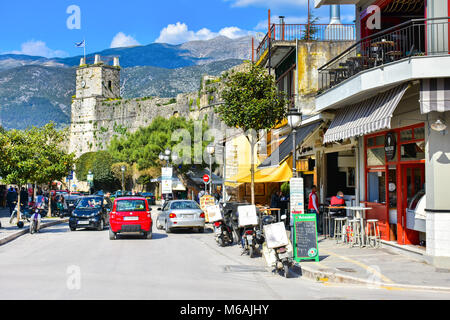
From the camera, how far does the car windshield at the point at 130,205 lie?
750 inches

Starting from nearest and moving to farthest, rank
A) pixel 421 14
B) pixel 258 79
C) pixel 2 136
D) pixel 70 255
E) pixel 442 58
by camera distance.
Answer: pixel 442 58, pixel 70 255, pixel 421 14, pixel 258 79, pixel 2 136

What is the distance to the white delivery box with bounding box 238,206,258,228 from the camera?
13867mm

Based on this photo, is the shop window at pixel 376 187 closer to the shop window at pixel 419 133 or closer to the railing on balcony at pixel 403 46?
the shop window at pixel 419 133

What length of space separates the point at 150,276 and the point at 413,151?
23.0 feet

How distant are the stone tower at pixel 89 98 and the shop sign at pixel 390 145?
79.6 metres

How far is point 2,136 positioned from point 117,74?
75736mm

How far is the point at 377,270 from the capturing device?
1099 cm

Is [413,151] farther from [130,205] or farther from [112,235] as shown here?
[112,235]

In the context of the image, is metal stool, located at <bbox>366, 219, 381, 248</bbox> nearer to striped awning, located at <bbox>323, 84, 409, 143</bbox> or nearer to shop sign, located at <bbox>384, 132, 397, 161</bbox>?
shop sign, located at <bbox>384, 132, 397, 161</bbox>

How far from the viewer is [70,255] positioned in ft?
46.9

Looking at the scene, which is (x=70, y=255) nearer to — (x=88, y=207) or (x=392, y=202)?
(x=392, y=202)

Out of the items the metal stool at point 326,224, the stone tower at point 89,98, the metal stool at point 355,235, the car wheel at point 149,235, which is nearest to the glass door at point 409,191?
the metal stool at point 355,235

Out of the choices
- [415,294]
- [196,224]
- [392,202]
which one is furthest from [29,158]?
[415,294]

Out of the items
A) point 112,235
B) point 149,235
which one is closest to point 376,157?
point 149,235
